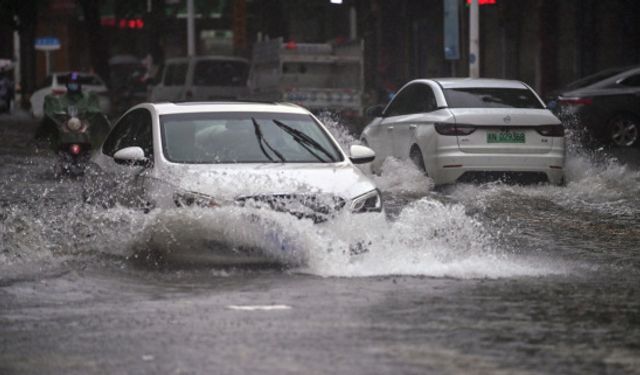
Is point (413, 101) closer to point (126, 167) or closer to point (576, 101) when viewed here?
point (576, 101)

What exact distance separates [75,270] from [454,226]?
3068mm

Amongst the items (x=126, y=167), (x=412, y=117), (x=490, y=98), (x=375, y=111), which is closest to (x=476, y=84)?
(x=490, y=98)

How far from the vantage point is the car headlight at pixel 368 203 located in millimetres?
10258

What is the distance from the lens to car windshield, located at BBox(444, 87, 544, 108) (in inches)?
685

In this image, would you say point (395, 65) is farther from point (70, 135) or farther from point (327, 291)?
point (327, 291)

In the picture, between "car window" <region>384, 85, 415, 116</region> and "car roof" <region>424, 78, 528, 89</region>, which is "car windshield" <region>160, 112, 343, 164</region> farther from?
"car window" <region>384, 85, 415, 116</region>

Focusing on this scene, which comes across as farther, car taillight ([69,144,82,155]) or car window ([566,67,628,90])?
car window ([566,67,628,90])

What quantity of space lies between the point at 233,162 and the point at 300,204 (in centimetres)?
104

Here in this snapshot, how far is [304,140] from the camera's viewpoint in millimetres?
11617

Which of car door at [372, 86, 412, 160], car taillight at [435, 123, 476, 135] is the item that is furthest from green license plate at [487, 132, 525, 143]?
car door at [372, 86, 412, 160]

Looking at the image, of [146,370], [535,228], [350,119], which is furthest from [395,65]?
[146,370]

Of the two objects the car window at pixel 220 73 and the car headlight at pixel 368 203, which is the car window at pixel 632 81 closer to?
the car window at pixel 220 73

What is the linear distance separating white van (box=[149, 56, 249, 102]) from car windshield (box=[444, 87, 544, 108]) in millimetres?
14363

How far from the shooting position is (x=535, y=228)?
45.0 ft
